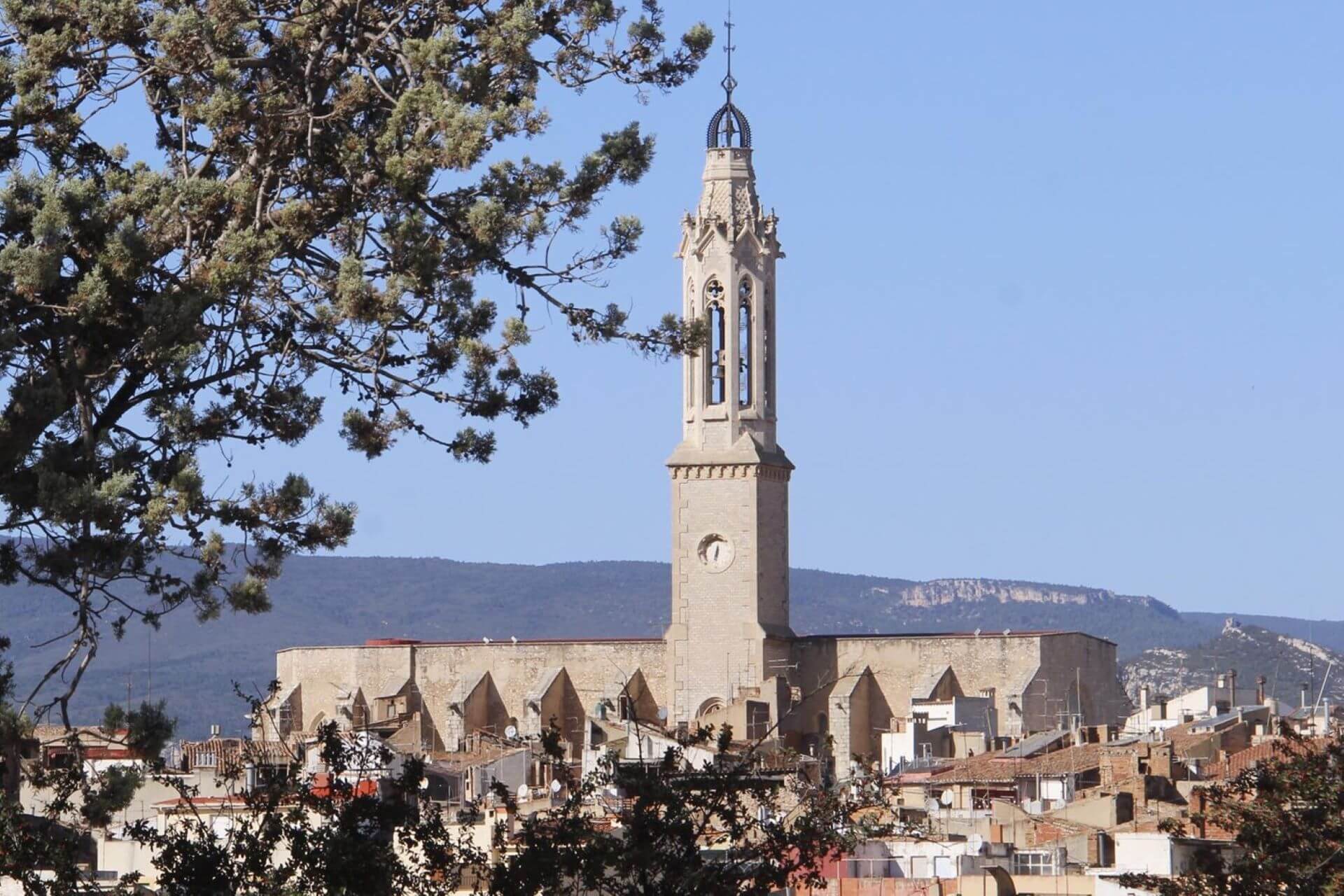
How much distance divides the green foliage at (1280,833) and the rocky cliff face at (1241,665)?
97.4 m

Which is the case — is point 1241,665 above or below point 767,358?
above

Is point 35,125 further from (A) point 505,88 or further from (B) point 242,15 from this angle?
(A) point 505,88

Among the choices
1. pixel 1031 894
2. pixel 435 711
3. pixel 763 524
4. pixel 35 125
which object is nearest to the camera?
pixel 35 125

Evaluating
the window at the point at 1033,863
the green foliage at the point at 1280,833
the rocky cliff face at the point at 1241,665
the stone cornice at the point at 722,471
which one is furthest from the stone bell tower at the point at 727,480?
the rocky cliff face at the point at 1241,665

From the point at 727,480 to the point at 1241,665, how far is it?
99268 mm

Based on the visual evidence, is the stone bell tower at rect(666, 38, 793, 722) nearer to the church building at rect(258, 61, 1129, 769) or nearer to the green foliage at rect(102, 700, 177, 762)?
the church building at rect(258, 61, 1129, 769)

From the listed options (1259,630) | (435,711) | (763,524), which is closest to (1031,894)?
(763,524)

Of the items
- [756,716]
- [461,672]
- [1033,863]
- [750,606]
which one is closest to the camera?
[1033,863]

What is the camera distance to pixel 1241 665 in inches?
6235

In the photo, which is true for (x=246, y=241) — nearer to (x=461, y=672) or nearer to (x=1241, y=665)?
(x=461, y=672)

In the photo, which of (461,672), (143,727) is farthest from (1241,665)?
(143,727)

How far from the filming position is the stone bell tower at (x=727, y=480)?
6375 cm

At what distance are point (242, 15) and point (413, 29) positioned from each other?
1.25 meters

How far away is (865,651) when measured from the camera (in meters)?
64.8
